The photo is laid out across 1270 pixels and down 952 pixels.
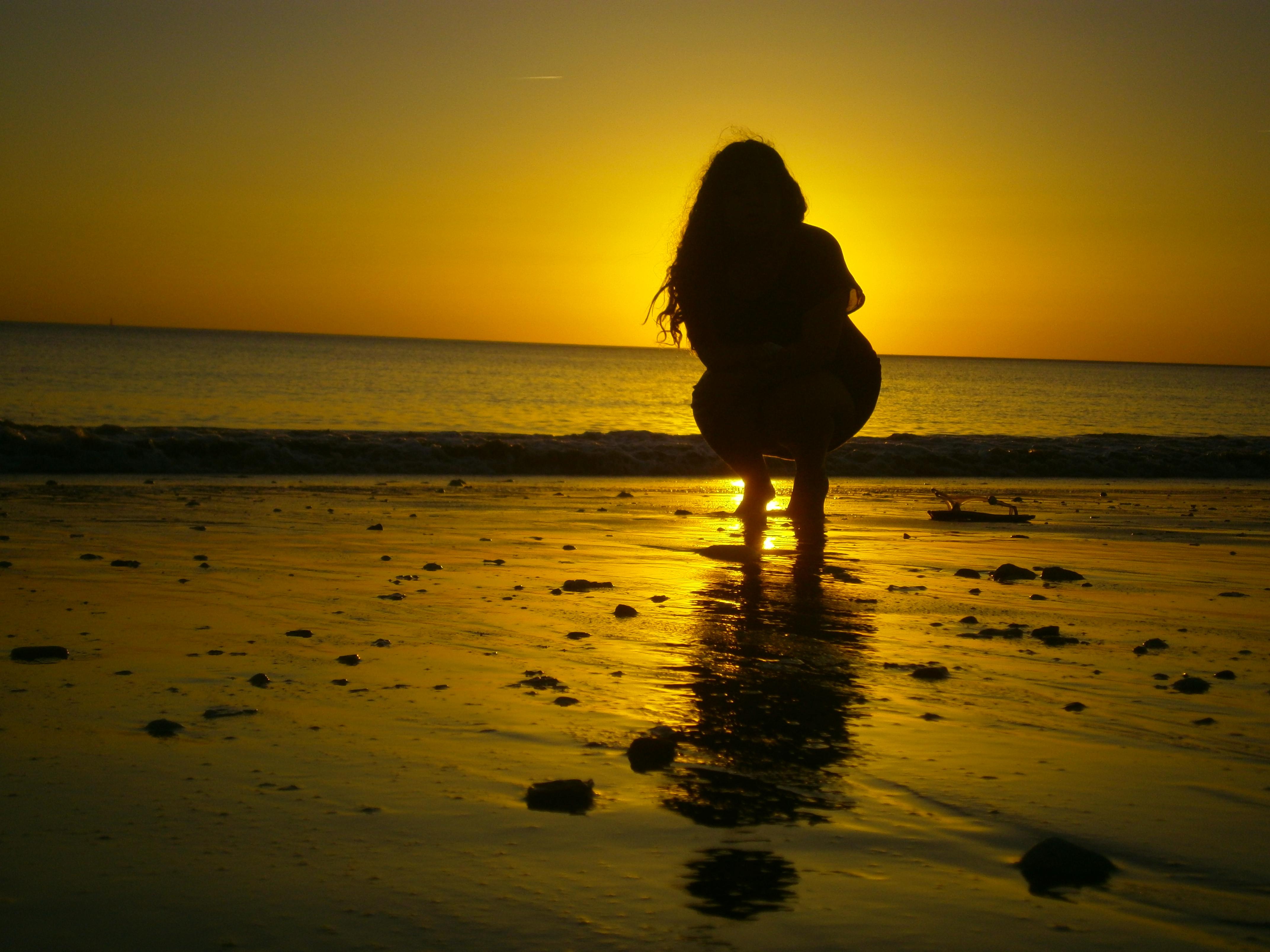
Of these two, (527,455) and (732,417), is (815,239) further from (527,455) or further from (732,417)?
(527,455)

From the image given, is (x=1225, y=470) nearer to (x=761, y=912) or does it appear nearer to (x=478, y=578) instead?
(x=478, y=578)

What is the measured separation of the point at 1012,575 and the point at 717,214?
1852 millimetres

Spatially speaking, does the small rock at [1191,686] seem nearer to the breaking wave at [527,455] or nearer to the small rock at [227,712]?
the small rock at [227,712]

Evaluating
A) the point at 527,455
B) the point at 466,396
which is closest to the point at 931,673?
the point at 527,455

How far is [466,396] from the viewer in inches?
1631

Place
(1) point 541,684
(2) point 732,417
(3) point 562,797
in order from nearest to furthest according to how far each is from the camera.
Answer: (3) point 562,797, (1) point 541,684, (2) point 732,417

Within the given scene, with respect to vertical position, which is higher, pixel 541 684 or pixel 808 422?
pixel 808 422

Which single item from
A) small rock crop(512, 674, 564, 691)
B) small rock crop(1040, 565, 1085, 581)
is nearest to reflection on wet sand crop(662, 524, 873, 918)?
small rock crop(512, 674, 564, 691)

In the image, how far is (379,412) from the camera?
28812 mm

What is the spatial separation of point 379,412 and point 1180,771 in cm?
2786

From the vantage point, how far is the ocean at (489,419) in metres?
12.8

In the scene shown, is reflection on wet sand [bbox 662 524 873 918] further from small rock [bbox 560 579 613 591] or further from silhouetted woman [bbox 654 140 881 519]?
silhouetted woman [bbox 654 140 881 519]

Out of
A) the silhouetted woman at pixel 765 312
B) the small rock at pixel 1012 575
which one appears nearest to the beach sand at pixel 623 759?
the small rock at pixel 1012 575

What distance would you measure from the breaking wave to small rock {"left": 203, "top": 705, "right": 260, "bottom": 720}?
10.0 m
